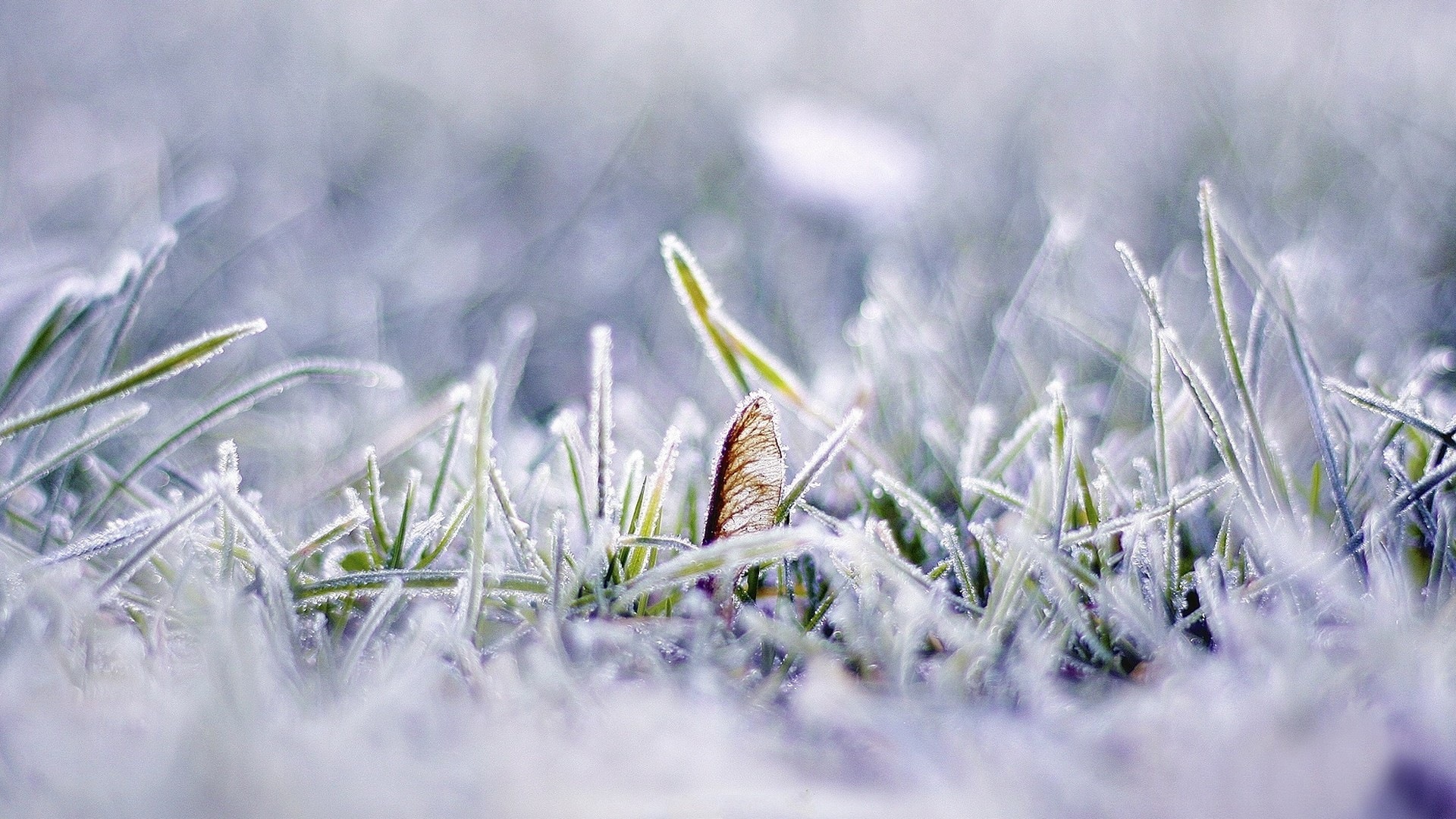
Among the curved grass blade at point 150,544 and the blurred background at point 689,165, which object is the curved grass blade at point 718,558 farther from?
the blurred background at point 689,165

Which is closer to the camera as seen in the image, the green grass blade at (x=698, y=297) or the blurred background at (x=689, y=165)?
the green grass blade at (x=698, y=297)

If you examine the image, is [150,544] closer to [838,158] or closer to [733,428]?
[733,428]

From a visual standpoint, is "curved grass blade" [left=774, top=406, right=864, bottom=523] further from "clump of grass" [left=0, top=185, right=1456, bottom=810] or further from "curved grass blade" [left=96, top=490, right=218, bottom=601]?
"curved grass blade" [left=96, top=490, right=218, bottom=601]

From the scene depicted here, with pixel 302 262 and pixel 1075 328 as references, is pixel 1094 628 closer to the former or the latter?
pixel 1075 328

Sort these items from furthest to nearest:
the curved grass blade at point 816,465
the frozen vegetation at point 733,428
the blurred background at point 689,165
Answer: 1. the blurred background at point 689,165
2. the curved grass blade at point 816,465
3. the frozen vegetation at point 733,428

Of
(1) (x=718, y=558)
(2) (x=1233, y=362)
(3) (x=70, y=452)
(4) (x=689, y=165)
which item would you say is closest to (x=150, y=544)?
(3) (x=70, y=452)

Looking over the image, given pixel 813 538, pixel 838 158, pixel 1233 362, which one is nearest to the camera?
pixel 813 538

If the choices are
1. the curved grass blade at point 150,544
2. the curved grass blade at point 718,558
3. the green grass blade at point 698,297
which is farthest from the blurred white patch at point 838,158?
the curved grass blade at point 150,544
